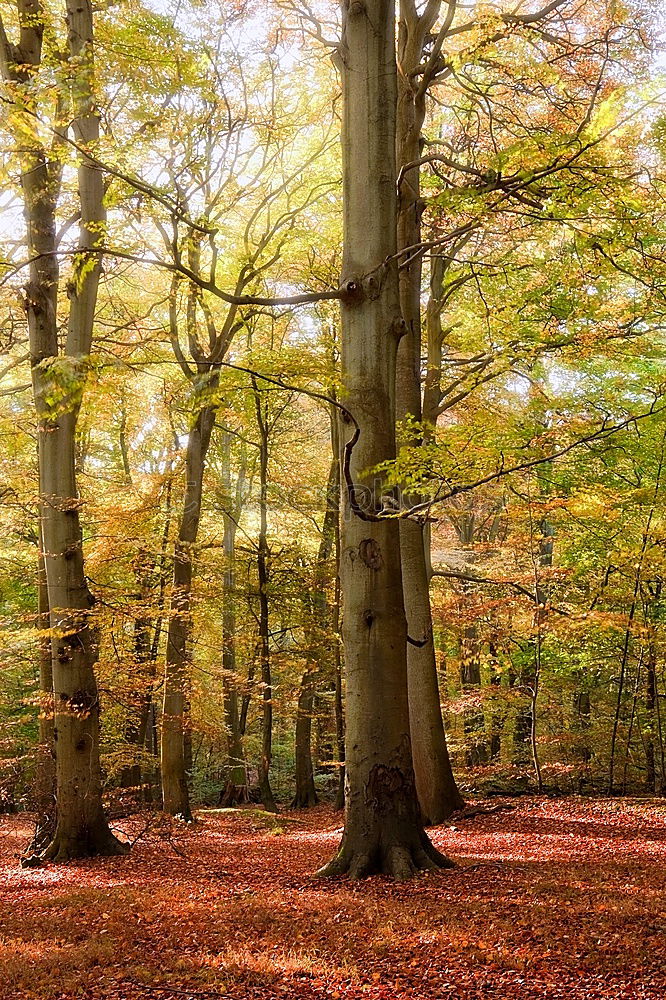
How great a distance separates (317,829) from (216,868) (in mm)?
4883

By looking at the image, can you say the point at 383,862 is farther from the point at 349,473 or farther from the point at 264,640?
the point at 264,640

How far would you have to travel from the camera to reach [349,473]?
6227mm

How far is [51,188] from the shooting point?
370 inches

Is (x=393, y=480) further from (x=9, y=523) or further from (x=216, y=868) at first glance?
(x=9, y=523)

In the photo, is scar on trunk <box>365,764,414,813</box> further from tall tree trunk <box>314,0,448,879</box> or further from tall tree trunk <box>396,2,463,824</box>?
tall tree trunk <box>396,2,463,824</box>

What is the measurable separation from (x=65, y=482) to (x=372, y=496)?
4505 millimetres

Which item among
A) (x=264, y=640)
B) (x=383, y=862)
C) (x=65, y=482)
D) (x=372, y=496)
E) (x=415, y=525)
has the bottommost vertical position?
(x=383, y=862)

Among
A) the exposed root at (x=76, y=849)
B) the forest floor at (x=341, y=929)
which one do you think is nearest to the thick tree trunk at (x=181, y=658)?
the exposed root at (x=76, y=849)

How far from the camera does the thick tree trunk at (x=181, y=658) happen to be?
12.6m

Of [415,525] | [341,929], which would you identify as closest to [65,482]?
[415,525]

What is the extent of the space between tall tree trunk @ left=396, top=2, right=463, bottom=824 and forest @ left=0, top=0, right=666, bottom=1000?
48 millimetres

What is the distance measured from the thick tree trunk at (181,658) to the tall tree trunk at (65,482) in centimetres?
294

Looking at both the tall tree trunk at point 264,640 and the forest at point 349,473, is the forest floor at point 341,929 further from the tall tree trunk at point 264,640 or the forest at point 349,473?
the tall tree trunk at point 264,640

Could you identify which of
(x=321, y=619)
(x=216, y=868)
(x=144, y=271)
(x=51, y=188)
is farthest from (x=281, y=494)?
(x=216, y=868)
